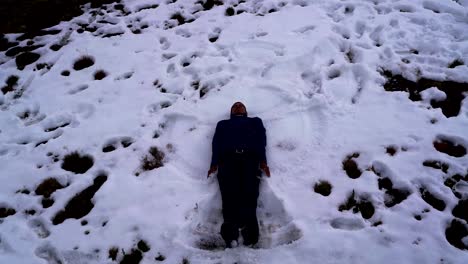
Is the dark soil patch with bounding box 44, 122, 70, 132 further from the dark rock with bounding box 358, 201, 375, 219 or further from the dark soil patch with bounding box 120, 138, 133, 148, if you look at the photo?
the dark rock with bounding box 358, 201, 375, 219

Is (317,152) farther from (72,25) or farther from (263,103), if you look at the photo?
(72,25)

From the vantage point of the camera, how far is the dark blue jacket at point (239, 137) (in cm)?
595

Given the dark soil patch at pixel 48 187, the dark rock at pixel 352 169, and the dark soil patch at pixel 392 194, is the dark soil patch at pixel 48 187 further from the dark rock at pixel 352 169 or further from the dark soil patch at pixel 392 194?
the dark soil patch at pixel 392 194

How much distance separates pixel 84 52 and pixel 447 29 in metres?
8.12

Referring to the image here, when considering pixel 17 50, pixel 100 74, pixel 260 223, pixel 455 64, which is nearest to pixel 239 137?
pixel 260 223

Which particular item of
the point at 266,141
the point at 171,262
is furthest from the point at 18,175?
the point at 266,141

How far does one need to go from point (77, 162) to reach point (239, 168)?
296cm

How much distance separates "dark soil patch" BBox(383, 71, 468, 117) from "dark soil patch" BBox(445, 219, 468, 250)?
2143 millimetres

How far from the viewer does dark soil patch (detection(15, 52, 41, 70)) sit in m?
8.98

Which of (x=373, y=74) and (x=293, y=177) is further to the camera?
(x=373, y=74)

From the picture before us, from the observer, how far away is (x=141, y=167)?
627 cm

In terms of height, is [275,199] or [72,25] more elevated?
[72,25]

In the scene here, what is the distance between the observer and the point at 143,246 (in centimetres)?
519

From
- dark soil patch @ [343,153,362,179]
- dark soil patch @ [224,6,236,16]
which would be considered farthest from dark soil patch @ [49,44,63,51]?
dark soil patch @ [343,153,362,179]
